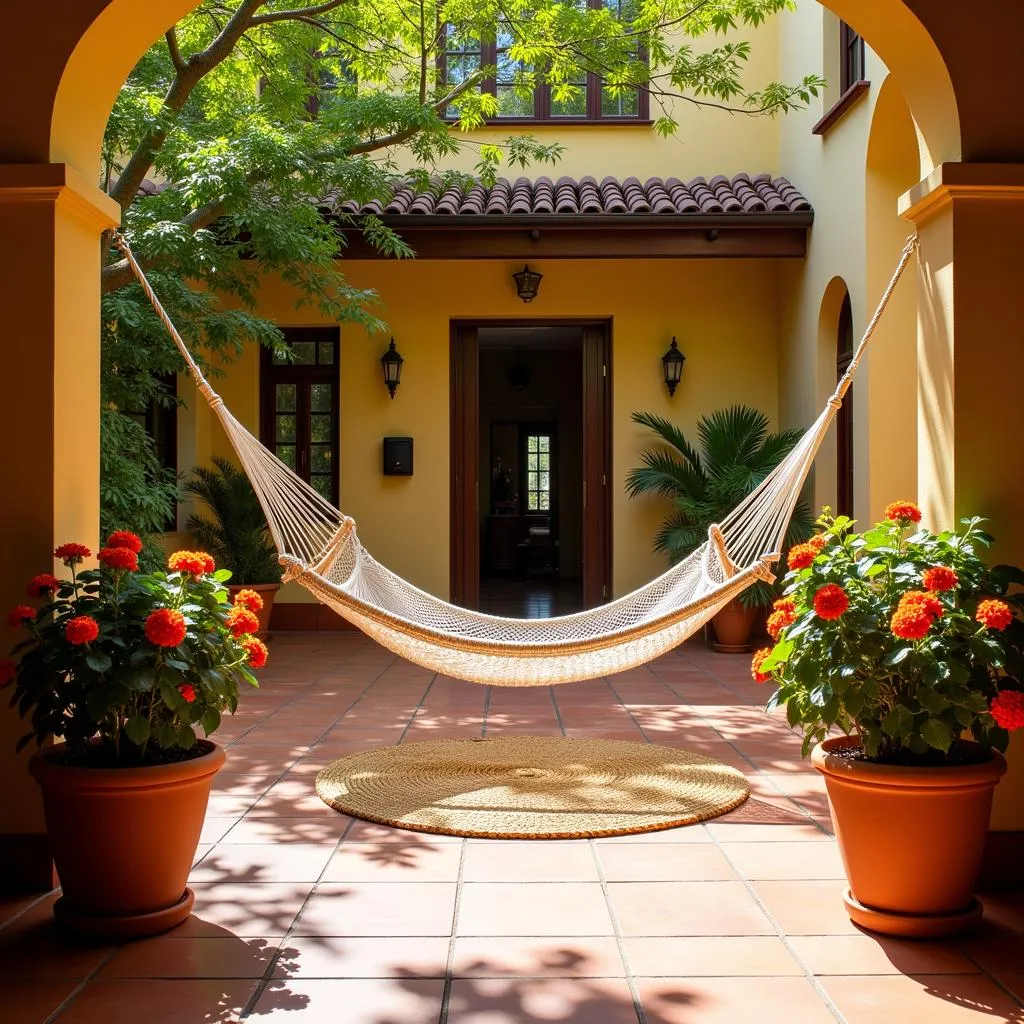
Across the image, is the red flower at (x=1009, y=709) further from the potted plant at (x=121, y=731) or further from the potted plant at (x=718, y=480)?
the potted plant at (x=718, y=480)

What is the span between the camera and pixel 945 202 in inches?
98.7

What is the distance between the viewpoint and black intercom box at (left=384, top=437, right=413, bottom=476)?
703 centimetres

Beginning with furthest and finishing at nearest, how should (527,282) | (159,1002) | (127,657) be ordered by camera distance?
(527,282)
(127,657)
(159,1002)

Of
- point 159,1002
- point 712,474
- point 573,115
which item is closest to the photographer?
point 159,1002

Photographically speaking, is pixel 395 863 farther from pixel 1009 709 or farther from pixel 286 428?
pixel 286 428

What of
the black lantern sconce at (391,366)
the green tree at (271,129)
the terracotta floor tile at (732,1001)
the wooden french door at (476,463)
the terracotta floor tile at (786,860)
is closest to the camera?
the terracotta floor tile at (732,1001)

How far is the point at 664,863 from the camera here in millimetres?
2590

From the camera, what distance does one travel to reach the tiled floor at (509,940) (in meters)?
1.82

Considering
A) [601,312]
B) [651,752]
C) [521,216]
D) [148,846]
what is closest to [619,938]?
[148,846]

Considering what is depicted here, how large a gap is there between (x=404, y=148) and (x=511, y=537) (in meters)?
5.35

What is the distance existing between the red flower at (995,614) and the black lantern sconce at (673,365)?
4.97 meters

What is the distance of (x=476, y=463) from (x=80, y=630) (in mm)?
5163

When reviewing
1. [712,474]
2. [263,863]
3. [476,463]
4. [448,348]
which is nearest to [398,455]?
[476,463]

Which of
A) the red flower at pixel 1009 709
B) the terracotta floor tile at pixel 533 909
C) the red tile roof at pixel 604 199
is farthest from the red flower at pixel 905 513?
the red tile roof at pixel 604 199
